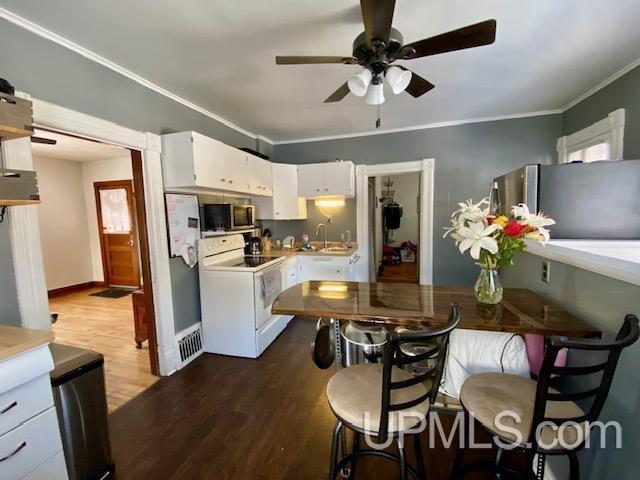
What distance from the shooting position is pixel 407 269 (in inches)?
264

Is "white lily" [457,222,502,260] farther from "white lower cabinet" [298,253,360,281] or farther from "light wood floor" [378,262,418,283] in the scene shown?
"light wood floor" [378,262,418,283]

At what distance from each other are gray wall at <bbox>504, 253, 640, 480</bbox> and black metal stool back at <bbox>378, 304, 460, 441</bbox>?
60 centimetres

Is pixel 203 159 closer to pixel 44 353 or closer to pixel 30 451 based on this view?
pixel 44 353

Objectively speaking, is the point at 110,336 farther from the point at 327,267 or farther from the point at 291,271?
the point at 327,267

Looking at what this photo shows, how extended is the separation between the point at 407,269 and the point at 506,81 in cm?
474

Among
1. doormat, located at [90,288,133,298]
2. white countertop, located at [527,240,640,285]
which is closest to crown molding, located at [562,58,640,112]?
white countertop, located at [527,240,640,285]

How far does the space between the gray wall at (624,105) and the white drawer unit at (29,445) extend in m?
4.17

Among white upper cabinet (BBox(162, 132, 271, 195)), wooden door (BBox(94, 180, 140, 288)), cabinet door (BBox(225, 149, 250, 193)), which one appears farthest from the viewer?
wooden door (BBox(94, 180, 140, 288))

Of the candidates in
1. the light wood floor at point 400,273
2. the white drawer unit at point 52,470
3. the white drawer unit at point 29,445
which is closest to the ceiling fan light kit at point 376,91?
the white drawer unit at point 29,445

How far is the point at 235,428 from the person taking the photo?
1.85 meters

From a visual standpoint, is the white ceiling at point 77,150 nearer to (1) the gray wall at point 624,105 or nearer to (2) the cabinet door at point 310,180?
(2) the cabinet door at point 310,180

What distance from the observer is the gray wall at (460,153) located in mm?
3396

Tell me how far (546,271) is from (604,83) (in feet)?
7.70

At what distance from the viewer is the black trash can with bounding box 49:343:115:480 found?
1341 millimetres
